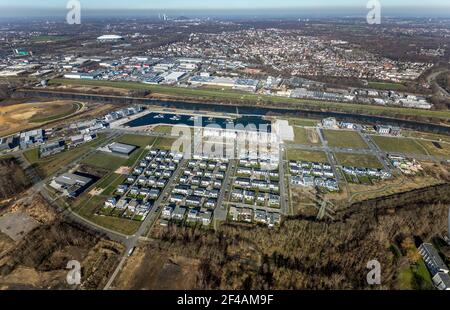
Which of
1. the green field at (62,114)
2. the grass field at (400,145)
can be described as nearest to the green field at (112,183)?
the green field at (62,114)

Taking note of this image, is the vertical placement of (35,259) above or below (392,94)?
below

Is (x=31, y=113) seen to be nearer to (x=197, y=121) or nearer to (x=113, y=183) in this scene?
(x=197, y=121)

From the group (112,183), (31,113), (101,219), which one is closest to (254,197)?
(101,219)

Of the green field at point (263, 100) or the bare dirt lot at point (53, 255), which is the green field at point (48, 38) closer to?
the green field at point (263, 100)

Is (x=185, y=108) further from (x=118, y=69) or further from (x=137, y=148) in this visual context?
(x=118, y=69)

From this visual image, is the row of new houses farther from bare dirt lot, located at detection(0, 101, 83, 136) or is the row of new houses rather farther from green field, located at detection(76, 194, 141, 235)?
bare dirt lot, located at detection(0, 101, 83, 136)
